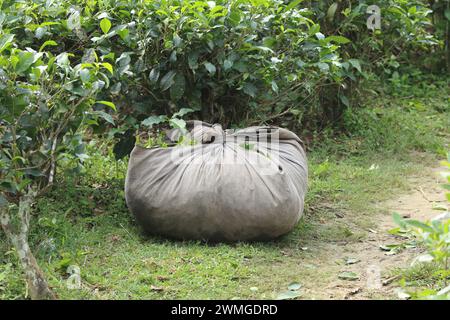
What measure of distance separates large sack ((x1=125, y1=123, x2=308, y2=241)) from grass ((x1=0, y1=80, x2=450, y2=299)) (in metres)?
0.11

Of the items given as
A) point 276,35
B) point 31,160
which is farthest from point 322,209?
point 31,160

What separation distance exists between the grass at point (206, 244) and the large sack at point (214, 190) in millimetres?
112

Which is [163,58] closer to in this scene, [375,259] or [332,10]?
[375,259]

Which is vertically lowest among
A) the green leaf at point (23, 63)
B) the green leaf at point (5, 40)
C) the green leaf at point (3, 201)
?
the green leaf at point (3, 201)

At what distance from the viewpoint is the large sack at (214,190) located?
4.78 meters

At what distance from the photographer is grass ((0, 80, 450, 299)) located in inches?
166

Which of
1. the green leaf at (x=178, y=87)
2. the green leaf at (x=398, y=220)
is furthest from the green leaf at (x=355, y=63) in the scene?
the green leaf at (x=398, y=220)

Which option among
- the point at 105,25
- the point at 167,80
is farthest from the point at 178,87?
the point at 105,25

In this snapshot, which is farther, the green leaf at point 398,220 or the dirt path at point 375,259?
the dirt path at point 375,259

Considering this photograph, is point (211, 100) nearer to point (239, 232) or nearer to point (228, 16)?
point (228, 16)

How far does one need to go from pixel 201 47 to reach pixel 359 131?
238 centimetres

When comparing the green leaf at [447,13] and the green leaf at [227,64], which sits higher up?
the green leaf at [447,13]

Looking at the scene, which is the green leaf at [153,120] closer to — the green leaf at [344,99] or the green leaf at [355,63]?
the green leaf at [355,63]

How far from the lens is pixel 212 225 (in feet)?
15.7
